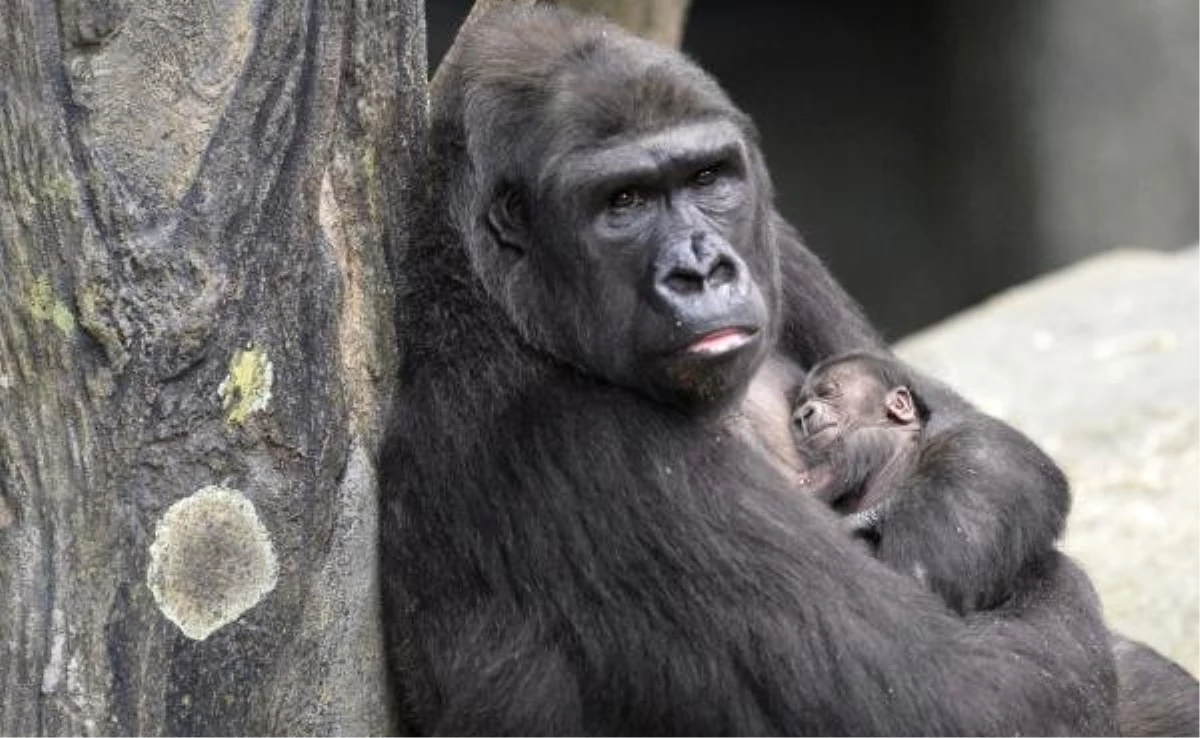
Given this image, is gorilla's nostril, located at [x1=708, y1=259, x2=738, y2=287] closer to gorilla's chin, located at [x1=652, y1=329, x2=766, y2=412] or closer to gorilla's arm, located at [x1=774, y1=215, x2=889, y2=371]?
gorilla's chin, located at [x1=652, y1=329, x2=766, y2=412]

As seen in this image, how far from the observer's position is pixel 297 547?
3.42m

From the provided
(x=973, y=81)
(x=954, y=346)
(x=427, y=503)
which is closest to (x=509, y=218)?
(x=427, y=503)

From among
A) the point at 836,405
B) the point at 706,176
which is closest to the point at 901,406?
→ the point at 836,405

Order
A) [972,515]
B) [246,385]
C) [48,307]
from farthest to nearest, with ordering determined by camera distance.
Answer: [972,515] < [246,385] < [48,307]

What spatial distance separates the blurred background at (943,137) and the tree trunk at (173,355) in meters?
10.2

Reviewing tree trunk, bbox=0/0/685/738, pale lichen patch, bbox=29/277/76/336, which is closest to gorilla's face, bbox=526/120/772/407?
tree trunk, bbox=0/0/685/738

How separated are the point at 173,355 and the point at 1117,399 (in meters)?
5.47

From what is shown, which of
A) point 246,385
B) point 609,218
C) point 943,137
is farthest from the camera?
point 943,137

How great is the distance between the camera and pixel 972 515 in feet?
13.0

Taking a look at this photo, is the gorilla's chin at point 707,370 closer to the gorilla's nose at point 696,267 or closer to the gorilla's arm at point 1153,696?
the gorilla's nose at point 696,267

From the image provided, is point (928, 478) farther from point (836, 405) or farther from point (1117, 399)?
point (1117, 399)

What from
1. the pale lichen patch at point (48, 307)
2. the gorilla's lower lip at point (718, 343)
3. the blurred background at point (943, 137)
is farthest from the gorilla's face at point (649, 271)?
the blurred background at point (943, 137)

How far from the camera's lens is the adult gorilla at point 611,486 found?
3.61 metres

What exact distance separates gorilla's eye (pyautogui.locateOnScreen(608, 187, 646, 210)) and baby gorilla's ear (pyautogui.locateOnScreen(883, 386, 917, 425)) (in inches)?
37.0
